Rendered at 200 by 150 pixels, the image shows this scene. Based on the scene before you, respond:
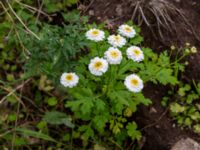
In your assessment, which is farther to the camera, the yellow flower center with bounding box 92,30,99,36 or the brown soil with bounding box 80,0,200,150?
the brown soil with bounding box 80,0,200,150

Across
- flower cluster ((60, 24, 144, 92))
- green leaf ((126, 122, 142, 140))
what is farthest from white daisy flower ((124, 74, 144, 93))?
green leaf ((126, 122, 142, 140))

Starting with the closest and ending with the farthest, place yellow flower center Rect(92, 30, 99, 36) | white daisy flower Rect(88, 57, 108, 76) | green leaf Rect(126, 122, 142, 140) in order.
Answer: white daisy flower Rect(88, 57, 108, 76), yellow flower center Rect(92, 30, 99, 36), green leaf Rect(126, 122, 142, 140)

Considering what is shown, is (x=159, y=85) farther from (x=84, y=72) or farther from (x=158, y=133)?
(x=84, y=72)

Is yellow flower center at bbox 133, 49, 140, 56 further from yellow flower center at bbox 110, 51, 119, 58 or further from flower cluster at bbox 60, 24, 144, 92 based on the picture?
yellow flower center at bbox 110, 51, 119, 58

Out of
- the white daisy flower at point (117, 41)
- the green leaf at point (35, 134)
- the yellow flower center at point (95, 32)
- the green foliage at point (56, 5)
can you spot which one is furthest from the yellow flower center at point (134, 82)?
the green foliage at point (56, 5)

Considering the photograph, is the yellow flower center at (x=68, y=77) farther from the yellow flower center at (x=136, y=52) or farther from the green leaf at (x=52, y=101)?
the green leaf at (x=52, y=101)

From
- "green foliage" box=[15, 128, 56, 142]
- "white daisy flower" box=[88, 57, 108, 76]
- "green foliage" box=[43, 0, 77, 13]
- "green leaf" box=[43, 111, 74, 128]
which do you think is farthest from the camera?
"green foliage" box=[43, 0, 77, 13]

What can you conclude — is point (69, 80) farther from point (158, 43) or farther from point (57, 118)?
point (158, 43)

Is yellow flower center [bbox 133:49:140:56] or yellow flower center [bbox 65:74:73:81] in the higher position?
yellow flower center [bbox 133:49:140:56]
